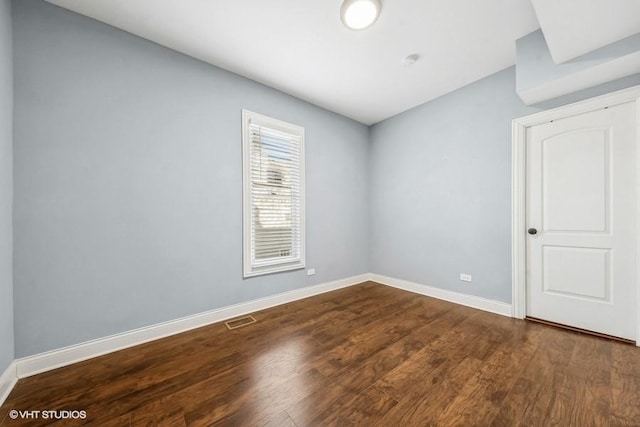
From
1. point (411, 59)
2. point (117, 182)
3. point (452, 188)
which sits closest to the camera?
point (117, 182)

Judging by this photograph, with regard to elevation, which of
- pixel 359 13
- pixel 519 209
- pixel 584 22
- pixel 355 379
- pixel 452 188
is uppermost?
pixel 359 13

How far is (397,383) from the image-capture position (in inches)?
63.4

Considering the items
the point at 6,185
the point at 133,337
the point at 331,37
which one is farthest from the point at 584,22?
the point at 133,337

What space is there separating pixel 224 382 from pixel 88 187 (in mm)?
1958

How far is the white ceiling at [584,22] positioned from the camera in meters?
1.63

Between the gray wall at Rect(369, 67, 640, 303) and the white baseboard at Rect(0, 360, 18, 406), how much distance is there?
4.17 meters

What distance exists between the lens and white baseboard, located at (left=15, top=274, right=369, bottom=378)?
175 centimetres

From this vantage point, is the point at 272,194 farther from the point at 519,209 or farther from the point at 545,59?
the point at 545,59

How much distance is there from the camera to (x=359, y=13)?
6.31 ft

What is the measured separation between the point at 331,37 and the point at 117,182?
2441 millimetres

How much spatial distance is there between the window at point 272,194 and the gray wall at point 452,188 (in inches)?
64.9

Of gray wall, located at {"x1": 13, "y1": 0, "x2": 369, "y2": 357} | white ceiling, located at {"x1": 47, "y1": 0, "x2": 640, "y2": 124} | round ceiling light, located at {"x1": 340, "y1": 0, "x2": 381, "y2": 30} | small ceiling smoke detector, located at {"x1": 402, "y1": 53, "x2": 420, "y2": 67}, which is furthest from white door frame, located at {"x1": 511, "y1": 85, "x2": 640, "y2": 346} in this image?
gray wall, located at {"x1": 13, "y1": 0, "x2": 369, "y2": 357}

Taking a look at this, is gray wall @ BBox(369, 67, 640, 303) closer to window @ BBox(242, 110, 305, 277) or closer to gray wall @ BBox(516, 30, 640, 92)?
gray wall @ BBox(516, 30, 640, 92)

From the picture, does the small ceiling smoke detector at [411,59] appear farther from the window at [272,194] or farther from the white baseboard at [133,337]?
the white baseboard at [133,337]
